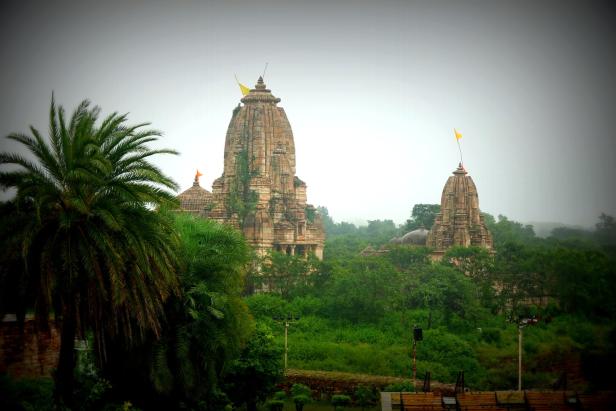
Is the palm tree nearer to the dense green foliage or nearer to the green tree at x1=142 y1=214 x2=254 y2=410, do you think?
the green tree at x1=142 y1=214 x2=254 y2=410

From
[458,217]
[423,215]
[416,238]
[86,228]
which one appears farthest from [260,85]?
[86,228]

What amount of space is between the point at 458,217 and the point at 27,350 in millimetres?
44432

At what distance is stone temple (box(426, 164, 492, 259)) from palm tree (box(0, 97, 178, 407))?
43.4 meters

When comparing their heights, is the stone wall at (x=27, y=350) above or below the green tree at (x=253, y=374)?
above

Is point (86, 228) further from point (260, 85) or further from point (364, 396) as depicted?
point (260, 85)

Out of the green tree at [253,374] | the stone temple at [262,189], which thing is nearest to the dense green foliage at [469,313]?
the stone temple at [262,189]

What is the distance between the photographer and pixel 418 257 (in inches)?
2333

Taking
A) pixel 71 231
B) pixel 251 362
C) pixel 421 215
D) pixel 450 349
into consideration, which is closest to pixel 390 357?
pixel 450 349

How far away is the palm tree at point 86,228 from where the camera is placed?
57.7 ft

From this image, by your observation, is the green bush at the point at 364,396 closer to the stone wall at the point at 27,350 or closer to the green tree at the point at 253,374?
the green tree at the point at 253,374

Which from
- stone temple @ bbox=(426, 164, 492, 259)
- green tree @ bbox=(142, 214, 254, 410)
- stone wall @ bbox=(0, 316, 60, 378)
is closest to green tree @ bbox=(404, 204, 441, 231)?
stone temple @ bbox=(426, 164, 492, 259)

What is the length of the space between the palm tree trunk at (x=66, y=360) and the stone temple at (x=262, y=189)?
3210 centimetres

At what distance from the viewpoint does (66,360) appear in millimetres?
18312

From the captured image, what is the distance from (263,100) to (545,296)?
23.3 metres
